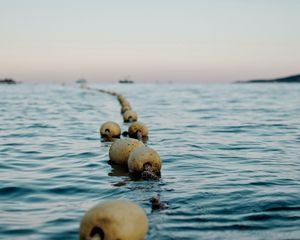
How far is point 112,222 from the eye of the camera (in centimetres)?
607

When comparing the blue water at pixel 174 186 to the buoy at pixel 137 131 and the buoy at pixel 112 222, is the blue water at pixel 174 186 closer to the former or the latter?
the buoy at pixel 137 131

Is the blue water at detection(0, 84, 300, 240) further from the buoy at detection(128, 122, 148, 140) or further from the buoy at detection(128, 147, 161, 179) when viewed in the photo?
the buoy at detection(128, 122, 148, 140)

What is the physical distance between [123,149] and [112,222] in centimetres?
722

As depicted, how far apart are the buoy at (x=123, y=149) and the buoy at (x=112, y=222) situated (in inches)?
268

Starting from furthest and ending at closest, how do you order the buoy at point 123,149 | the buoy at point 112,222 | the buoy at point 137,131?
the buoy at point 137,131 → the buoy at point 123,149 → the buoy at point 112,222

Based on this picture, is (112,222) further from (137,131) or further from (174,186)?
(137,131)

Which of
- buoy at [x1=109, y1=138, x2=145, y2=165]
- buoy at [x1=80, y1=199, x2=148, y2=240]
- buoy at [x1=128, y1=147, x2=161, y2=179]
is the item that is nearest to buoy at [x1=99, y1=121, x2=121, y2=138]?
buoy at [x1=109, y1=138, x2=145, y2=165]

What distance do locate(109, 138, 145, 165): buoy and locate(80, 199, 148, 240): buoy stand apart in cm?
680

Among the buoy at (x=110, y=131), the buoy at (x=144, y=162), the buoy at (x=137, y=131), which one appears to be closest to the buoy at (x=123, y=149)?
the buoy at (x=144, y=162)

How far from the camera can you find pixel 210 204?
8953 millimetres

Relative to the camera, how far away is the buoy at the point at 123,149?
13.1m

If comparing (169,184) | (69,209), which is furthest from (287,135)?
(69,209)

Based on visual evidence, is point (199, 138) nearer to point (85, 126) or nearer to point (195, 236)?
point (85, 126)

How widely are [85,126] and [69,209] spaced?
18.1 metres
